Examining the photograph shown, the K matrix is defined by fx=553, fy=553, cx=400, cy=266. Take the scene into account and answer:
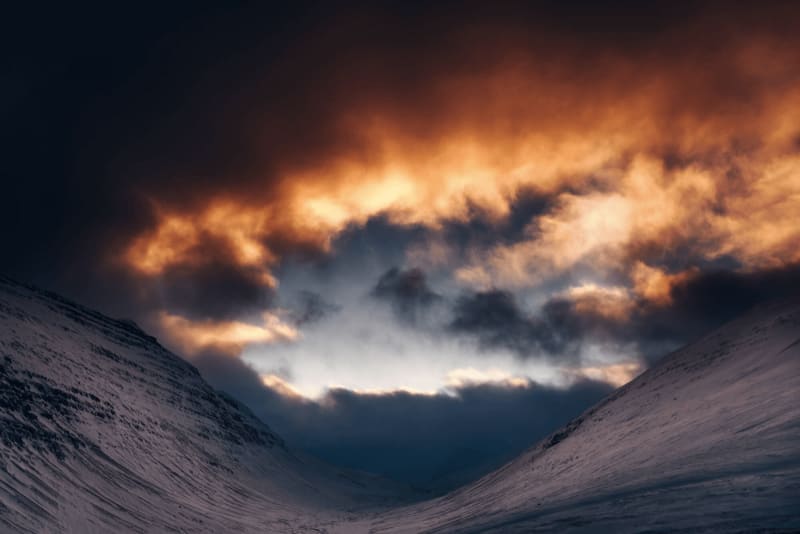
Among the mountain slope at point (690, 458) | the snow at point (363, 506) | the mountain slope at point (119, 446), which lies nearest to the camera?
the mountain slope at point (690, 458)

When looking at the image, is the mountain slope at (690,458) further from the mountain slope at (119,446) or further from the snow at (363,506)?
the mountain slope at (119,446)

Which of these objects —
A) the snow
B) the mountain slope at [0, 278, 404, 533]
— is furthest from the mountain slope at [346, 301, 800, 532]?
the mountain slope at [0, 278, 404, 533]

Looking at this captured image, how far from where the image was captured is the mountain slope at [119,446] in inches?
1532

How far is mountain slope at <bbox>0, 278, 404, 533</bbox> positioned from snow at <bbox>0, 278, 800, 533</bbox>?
0.25 meters

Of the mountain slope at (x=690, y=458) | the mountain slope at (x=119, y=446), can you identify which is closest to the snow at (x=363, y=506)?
the mountain slope at (x=690, y=458)

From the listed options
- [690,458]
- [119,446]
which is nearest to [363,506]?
[119,446]

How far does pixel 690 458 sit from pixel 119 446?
52.6 meters

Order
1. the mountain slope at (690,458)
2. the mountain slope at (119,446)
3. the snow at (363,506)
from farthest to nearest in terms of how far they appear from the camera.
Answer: the mountain slope at (119,446) < the snow at (363,506) < the mountain slope at (690,458)

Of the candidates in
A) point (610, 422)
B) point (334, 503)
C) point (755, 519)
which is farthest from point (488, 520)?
point (334, 503)

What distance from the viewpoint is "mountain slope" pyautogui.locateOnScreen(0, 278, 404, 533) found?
3891 cm

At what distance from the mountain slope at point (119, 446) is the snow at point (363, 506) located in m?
0.25

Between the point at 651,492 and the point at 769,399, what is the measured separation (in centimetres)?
1176

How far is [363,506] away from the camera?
3826 inches

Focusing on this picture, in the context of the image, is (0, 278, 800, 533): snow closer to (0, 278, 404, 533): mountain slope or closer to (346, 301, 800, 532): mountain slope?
(346, 301, 800, 532): mountain slope
